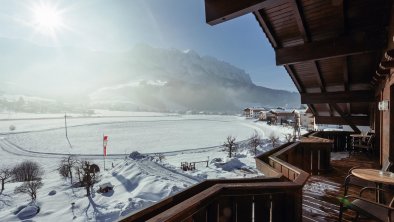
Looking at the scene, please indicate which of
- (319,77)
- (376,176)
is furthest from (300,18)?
(319,77)

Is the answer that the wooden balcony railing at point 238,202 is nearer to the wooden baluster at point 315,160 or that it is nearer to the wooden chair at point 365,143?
the wooden baluster at point 315,160

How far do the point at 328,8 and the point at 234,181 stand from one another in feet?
15.7

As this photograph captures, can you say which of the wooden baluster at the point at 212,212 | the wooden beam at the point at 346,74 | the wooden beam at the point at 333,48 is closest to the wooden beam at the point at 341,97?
the wooden beam at the point at 346,74

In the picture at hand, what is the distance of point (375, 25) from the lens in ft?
18.4

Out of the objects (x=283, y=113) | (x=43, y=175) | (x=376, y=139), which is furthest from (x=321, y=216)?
(x=283, y=113)

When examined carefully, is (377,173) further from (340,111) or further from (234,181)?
(340,111)

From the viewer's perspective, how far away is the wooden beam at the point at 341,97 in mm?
9062

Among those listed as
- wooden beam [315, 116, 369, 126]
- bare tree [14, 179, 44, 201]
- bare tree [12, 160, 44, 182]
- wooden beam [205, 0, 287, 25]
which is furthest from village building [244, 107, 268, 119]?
wooden beam [205, 0, 287, 25]

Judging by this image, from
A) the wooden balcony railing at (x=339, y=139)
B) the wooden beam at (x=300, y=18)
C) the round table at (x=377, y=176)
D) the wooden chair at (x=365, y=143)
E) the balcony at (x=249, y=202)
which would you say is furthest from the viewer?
the wooden balcony railing at (x=339, y=139)

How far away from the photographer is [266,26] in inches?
245

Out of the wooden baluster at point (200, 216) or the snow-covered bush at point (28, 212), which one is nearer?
the wooden baluster at point (200, 216)

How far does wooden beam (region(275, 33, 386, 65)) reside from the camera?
Result: 18.6 ft

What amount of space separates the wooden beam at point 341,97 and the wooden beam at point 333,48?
3.94 meters

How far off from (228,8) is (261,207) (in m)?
2.91
